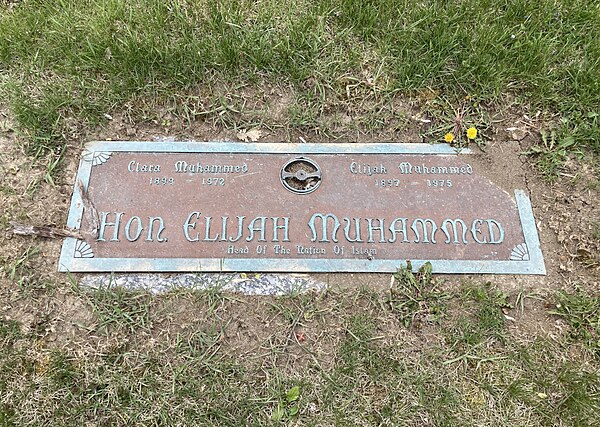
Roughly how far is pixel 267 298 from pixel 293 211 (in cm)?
42

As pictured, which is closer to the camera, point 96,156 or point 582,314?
point 582,314

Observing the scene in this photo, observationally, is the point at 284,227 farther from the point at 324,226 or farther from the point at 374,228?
the point at 374,228

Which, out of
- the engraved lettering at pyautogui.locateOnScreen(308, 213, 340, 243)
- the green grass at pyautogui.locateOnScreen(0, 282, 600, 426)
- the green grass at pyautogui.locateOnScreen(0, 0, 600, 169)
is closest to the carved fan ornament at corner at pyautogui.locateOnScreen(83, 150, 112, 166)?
the green grass at pyautogui.locateOnScreen(0, 0, 600, 169)

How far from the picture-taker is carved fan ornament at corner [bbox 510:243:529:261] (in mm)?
2278

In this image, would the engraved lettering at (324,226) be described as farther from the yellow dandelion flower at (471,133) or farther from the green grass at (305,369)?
the yellow dandelion flower at (471,133)

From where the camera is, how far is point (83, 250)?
88.7 inches

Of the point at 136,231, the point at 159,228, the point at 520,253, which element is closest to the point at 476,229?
the point at 520,253

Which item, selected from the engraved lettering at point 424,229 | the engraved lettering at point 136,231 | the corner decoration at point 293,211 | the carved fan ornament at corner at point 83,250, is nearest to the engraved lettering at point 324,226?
the corner decoration at point 293,211

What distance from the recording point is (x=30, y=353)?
2.09m

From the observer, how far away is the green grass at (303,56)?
8.52 ft

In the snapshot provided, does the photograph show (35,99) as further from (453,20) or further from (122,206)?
(453,20)

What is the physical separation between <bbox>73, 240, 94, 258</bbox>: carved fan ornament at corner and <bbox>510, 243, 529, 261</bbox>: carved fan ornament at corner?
1.90 m

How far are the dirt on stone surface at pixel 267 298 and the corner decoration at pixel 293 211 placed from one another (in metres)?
0.07

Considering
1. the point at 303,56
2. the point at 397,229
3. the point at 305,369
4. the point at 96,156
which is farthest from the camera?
the point at 303,56
